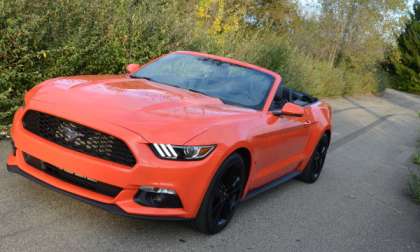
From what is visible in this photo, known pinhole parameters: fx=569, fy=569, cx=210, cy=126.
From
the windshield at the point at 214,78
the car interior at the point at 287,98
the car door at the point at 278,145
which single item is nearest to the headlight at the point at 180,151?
the car door at the point at 278,145

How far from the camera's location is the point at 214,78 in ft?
19.4

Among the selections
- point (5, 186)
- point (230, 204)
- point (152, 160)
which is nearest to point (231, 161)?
point (230, 204)

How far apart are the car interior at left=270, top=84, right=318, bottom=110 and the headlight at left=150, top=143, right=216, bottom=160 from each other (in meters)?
1.66

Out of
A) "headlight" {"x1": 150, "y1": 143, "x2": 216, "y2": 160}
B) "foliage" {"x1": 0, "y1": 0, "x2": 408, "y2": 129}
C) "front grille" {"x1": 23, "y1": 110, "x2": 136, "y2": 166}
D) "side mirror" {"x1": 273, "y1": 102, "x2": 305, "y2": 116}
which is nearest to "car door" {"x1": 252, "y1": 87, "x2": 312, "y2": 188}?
"side mirror" {"x1": 273, "y1": 102, "x2": 305, "y2": 116}

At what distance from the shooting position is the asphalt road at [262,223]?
14.0ft

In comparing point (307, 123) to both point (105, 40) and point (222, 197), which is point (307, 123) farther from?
point (105, 40)

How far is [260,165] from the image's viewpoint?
17.6 feet

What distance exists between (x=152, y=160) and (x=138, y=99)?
0.78 m

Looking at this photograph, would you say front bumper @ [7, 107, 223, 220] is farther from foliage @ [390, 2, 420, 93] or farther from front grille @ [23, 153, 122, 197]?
foliage @ [390, 2, 420, 93]

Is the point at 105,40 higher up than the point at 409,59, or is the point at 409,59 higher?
the point at 105,40

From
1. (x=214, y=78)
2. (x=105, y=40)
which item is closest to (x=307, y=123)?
(x=214, y=78)

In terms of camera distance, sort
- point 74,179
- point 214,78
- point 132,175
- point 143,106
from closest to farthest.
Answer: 1. point 132,175
2. point 74,179
3. point 143,106
4. point 214,78

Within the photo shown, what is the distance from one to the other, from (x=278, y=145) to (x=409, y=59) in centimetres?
5141

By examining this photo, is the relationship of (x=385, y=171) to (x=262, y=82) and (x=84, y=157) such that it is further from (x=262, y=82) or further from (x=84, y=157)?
Result: (x=84, y=157)
